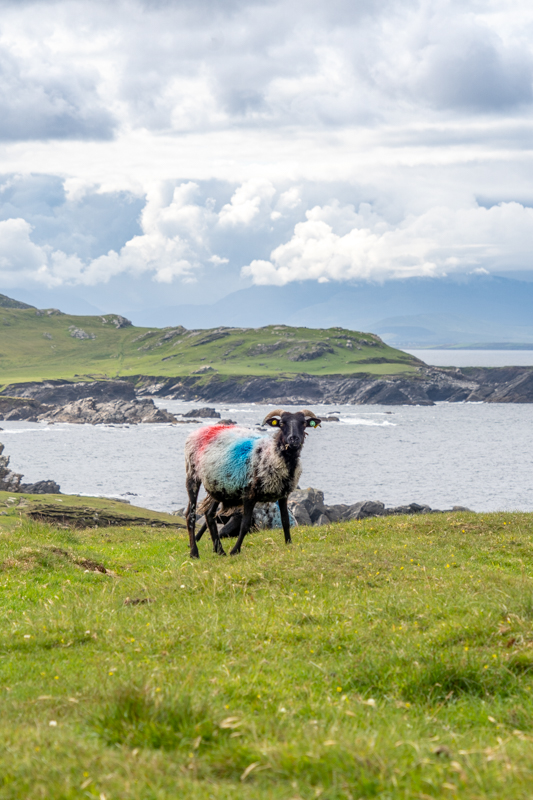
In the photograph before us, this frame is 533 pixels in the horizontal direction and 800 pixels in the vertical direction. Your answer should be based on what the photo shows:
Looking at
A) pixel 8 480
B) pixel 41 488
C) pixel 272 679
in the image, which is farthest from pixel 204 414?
pixel 272 679

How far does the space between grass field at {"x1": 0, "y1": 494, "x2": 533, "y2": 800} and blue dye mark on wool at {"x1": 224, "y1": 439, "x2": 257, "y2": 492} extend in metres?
2.72

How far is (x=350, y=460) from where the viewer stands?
112 meters

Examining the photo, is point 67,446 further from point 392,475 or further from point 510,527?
point 510,527

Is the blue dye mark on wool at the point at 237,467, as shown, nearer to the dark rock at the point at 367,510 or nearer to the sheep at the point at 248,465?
the sheep at the point at 248,465

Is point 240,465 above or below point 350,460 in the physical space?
above

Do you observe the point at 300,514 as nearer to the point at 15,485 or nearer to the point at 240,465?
the point at 240,465

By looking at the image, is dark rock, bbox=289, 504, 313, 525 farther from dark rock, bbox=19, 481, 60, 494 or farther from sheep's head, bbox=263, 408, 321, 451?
dark rock, bbox=19, 481, 60, 494

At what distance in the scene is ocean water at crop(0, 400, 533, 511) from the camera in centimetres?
7953

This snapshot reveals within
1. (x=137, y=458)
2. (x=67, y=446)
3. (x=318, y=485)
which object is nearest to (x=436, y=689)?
(x=318, y=485)

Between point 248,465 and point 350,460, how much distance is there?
95789 mm

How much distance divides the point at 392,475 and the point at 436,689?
89.8 meters

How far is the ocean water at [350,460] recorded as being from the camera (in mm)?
79531

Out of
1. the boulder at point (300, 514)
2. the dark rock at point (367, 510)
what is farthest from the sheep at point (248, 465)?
the dark rock at point (367, 510)

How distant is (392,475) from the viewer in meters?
95.9
